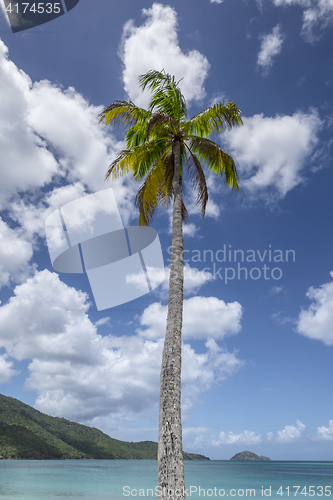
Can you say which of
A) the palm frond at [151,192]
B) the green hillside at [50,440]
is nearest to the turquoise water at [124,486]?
the green hillside at [50,440]

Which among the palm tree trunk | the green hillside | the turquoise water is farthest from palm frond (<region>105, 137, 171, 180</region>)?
the green hillside

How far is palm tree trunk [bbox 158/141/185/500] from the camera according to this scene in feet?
17.5

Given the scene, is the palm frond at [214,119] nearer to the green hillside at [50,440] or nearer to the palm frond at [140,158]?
the palm frond at [140,158]

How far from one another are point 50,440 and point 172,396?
4121 inches

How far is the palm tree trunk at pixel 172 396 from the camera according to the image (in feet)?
17.5

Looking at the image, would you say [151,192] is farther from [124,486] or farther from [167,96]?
[124,486]

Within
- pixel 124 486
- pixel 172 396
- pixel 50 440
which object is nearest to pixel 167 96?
pixel 172 396

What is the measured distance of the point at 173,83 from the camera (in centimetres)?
1068

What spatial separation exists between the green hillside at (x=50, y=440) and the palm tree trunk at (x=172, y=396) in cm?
8889

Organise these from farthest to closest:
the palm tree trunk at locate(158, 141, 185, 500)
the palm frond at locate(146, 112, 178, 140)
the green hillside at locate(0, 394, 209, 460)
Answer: the green hillside at locate(0, 394, 209, 460) < the palm frond at locate(146, 112, 178, 140) < the palm tree trunk at locate(158, 141, 185, 500)

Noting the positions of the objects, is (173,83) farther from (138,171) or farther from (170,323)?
(170,323)

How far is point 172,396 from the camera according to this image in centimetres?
612

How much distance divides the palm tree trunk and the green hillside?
292 feet

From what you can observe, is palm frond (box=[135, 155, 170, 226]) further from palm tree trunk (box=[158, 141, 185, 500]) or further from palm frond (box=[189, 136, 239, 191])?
palm tree trunk (box=[158, 141, 185, 500])
